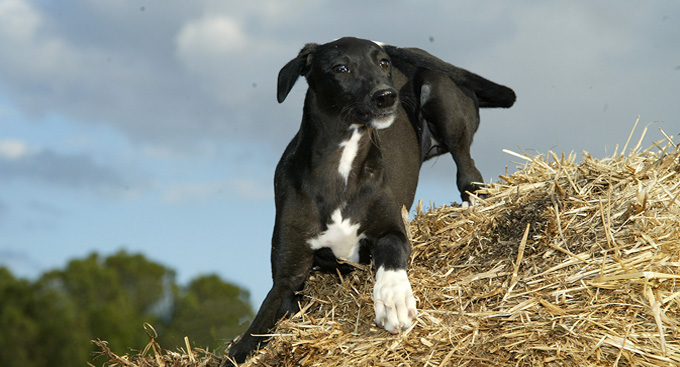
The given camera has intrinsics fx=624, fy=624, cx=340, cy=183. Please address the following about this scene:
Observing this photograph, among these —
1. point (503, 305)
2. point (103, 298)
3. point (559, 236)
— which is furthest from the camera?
point (103, 298)

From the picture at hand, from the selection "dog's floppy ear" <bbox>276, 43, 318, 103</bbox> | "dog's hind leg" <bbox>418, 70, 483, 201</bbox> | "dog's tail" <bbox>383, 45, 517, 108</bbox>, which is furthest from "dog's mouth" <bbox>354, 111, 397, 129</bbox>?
"dog's hind leg" <bbox>418, 70, 483, 201</bbox>

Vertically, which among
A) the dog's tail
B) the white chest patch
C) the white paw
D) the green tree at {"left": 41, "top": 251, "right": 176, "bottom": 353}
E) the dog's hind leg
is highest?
the green tree at {"left": 41, "top": 251, "right": 176, "bottom": 353}

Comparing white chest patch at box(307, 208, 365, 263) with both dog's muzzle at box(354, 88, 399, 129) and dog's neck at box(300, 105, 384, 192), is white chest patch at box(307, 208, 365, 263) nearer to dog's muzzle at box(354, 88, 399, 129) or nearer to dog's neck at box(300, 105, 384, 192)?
dog's neck at box(300, 105, 384, 192)

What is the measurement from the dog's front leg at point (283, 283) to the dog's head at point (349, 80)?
1.02 meters

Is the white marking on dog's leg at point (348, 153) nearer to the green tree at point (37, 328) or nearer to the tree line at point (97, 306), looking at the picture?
the tree line at point (97, 306)

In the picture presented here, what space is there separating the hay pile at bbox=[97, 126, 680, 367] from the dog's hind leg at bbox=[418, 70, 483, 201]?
136 cm

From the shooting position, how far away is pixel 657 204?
4.04m

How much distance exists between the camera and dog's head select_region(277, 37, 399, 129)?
4.04 meters

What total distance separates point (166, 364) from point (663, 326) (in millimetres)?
3264

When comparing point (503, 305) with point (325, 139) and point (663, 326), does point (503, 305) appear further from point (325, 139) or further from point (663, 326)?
point (325, 139)

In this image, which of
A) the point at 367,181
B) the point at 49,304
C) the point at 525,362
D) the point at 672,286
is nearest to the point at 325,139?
the point at 367,181

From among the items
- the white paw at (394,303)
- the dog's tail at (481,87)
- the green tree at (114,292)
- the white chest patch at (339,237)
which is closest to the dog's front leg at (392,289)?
the white paw at (394,303)

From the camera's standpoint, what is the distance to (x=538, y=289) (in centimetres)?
348

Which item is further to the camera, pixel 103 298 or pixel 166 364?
pixel 103 298
